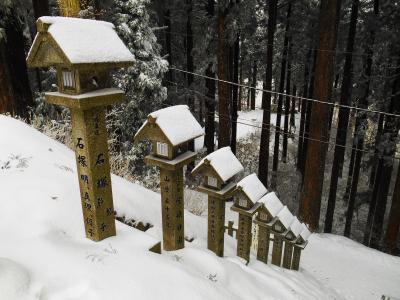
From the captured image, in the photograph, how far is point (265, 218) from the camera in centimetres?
622

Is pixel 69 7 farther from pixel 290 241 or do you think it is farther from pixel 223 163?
pixel 290 241

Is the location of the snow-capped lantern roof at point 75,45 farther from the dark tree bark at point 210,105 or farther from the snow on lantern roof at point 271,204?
the dark tree bark at point 210,105

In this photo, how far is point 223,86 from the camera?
11711 millimetres

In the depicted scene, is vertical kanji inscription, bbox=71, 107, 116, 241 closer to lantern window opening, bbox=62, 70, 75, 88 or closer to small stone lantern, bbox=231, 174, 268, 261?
lantern window opening, bbox=62, 70, 75, 88

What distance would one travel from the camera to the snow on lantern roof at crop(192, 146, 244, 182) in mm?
5020

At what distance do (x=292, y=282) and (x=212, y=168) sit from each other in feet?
8.82

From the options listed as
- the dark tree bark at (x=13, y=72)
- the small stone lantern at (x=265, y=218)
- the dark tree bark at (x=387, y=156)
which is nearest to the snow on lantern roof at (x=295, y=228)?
the small stone lantern at (x=265, y=218)

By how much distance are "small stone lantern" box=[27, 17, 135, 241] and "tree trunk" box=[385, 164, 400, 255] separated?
10302 millimetres

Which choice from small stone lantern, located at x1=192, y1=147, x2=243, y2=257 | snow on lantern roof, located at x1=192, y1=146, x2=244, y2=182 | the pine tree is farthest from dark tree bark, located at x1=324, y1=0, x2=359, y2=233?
small stone lantern, located at x1=192, y1=147, x2=243, y2=257

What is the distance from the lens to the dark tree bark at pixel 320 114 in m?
8.80

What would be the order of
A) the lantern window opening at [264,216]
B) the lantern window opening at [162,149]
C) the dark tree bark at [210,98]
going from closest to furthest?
the lantern window opening at [162,149]
the lantern window opening at [264,216]
the dark tree bark at [210,98]

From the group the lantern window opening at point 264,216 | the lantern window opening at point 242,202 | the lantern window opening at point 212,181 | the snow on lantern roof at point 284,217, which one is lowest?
the snow on lantern roof at point 284,217

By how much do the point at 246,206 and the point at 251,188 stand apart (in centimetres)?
33

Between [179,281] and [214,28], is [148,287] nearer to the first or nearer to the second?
[179,281]
